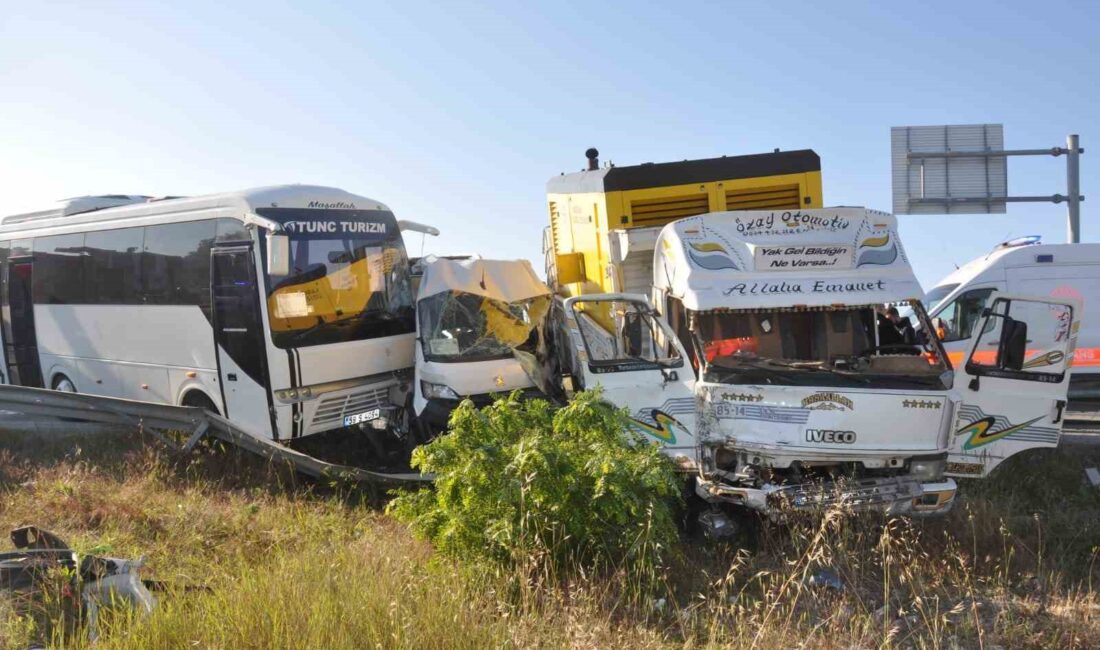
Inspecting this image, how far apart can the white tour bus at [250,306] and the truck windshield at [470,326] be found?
1035mm

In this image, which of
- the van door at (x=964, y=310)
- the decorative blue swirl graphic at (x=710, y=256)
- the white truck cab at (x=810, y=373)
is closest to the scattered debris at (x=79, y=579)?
the white truck cab at (x=810, y=373)

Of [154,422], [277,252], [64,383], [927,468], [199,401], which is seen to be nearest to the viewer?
[927,468]

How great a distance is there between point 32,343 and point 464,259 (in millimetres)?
7698

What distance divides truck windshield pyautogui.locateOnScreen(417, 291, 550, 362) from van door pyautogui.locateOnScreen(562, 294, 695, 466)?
1.92 m

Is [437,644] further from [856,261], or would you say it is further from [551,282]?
[551,282]

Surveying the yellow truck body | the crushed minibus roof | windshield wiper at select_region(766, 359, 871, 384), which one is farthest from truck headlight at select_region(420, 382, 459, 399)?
windshield wiper at select_region(766, 359, 871, 384)

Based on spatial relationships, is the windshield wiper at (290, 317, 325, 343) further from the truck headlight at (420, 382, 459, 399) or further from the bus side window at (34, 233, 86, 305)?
the bus side window at (34, 233, 86, 305)

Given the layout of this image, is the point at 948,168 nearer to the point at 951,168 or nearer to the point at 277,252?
the point at 951,168

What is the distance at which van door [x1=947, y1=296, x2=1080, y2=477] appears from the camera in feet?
23.4

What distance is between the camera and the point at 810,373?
6.99 m

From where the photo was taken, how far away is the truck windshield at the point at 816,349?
22.9ft

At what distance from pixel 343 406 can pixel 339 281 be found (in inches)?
58.3

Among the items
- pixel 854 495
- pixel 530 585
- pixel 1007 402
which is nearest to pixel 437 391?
pixel 530 585

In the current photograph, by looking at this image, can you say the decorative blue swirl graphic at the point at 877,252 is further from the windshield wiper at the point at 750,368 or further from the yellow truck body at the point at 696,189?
the yellow truck body at the point at 696,189
